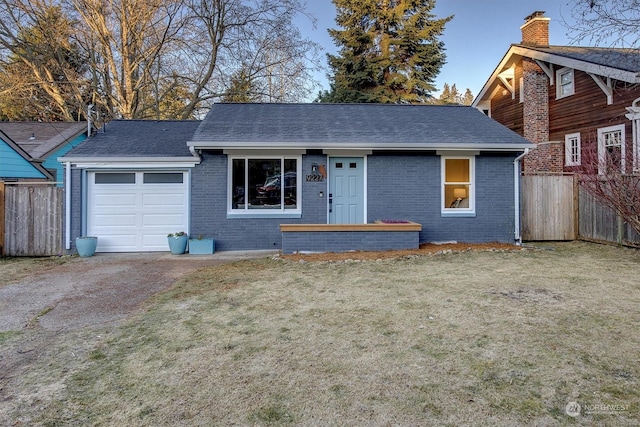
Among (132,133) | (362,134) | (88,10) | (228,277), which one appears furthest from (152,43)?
(228,277)

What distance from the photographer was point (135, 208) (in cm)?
933

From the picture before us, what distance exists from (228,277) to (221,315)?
6.87 feet

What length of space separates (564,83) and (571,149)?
2539mm

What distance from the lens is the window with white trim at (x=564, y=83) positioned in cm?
1395

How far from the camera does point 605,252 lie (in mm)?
8688

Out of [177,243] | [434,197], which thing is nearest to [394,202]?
[434,197]

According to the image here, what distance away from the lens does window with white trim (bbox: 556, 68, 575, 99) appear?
45.8 feet

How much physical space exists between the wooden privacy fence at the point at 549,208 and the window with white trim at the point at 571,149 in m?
4.21

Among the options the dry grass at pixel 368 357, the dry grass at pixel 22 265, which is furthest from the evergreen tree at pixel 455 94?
the dry grass at pixel 22 265

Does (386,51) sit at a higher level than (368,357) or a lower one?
higher

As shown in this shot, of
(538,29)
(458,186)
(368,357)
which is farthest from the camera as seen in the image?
(538,29)

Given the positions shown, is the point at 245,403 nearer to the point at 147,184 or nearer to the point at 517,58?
the point at 147,184

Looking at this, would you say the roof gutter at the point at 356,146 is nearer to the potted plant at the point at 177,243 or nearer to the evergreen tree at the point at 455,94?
the potted plant at the point at 177,243

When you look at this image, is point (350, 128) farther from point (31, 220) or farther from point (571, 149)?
point (571, 149)
